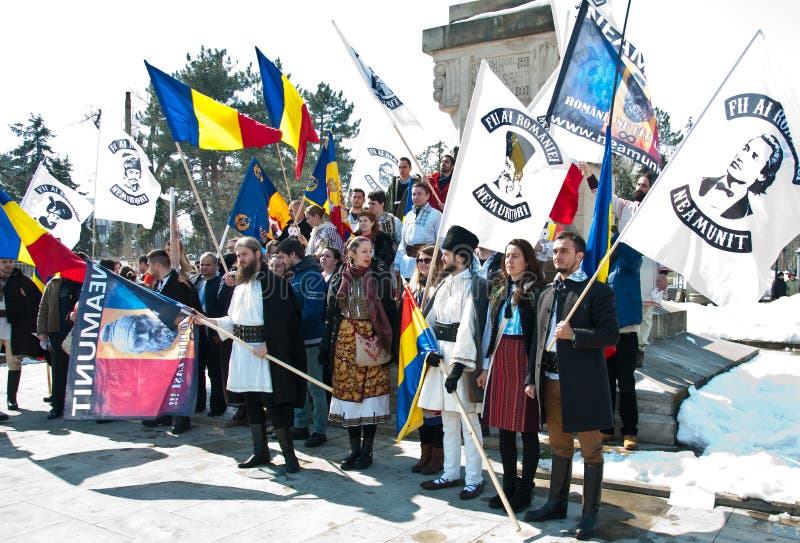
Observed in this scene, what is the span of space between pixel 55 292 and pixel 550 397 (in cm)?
669

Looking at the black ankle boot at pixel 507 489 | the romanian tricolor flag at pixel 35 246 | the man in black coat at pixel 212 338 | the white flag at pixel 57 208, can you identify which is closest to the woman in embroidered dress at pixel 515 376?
the black ankle boot at pixel 507 489

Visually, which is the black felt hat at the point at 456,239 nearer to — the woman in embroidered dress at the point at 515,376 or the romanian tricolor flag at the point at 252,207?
the woman in embroidered dress at the point at 515,376

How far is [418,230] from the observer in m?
7.62

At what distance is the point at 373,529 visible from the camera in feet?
14.6

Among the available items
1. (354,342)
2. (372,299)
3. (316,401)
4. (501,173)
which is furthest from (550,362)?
(316,401)

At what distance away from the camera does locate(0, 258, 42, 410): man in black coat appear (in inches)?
340

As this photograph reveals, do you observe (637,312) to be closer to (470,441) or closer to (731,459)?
(731,459)

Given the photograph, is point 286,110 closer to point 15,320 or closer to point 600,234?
point 15,320

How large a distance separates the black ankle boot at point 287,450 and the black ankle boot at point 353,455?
0.43m

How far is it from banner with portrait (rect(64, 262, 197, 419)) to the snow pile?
11.9ft

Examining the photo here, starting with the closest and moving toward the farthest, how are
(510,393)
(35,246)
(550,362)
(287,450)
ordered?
(550,362) → (510,393) → (287,450) → (35,246)

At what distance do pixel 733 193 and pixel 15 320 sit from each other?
864 cm

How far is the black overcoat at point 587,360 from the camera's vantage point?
4.22m

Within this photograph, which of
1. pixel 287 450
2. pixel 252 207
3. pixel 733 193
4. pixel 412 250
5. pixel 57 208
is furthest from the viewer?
pixel 57 208
